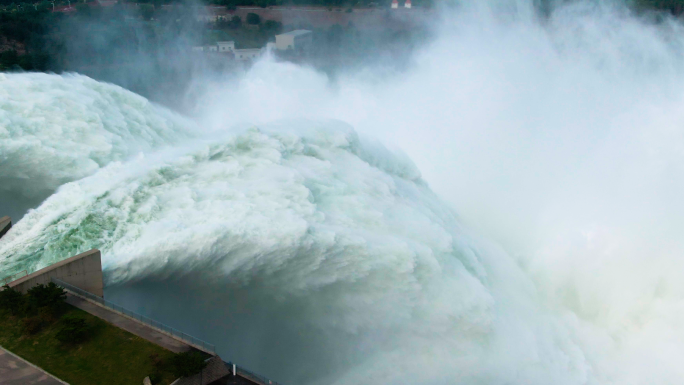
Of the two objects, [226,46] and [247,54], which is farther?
[247,54]

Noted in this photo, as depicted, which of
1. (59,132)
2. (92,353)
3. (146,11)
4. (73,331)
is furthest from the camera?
(146,11)

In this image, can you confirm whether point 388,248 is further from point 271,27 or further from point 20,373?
point 271,27

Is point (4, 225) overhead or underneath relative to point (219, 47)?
overhead

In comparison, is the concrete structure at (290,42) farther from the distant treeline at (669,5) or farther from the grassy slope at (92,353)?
the grassy slope at (92,353)

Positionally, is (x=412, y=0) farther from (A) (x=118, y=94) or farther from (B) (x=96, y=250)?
(B) (x=96, y=250)

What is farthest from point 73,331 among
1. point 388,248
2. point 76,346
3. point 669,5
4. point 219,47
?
point 669,5

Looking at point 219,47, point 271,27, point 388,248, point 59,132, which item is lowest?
point 219,47

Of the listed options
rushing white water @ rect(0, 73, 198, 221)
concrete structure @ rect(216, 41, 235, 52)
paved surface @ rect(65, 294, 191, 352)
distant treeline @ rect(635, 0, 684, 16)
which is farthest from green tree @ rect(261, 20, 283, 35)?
paved surface @ rect(65, 294, 191, 352)
